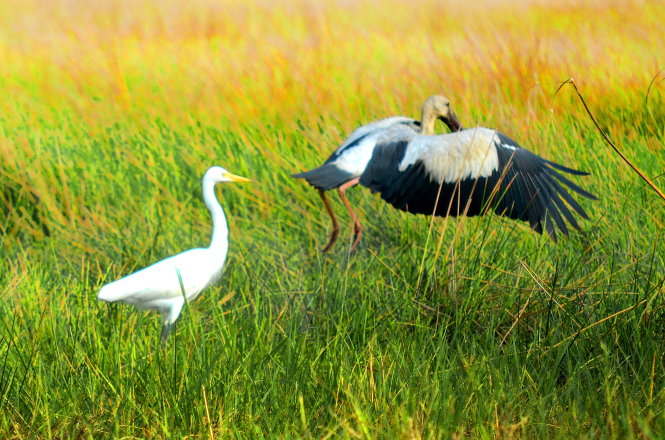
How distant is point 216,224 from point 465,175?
43.2 inches

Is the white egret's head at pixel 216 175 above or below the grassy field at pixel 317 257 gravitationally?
above

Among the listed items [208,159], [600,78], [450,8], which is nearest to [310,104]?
[208,159]

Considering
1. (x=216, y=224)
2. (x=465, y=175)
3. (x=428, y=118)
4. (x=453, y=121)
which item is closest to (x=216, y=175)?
(x=216, y=224)

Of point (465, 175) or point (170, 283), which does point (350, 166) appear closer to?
point (465, 175)

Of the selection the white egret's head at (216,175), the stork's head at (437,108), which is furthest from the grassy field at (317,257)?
the stork's head at (437,108)

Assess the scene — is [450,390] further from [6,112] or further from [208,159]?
[6,112]

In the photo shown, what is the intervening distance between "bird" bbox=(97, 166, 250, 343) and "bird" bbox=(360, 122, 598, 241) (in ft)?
2.85

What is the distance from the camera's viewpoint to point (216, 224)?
3262 mm

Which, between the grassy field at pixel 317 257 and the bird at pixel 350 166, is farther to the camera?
the bird at pixel 350 166

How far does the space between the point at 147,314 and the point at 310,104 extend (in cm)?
270

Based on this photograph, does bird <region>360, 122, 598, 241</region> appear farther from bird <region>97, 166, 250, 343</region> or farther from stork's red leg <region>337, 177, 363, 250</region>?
bird <region>97, 166, 250, 343</region>

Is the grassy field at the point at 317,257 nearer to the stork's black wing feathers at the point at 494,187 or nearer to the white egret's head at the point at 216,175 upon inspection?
the stork's black wing feathers at the point at 494,187

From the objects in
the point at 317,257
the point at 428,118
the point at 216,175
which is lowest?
the point at 317,257

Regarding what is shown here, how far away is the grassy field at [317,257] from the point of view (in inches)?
88.9
